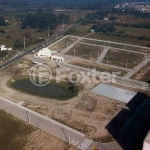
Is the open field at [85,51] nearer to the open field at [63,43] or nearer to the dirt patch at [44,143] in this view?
the open field at [63,43]

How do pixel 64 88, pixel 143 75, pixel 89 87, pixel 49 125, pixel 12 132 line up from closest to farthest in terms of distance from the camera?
pixel 12 132 → pixel 49 125 → pixel 89 87 → pixel 64 88 → pixel 143 75

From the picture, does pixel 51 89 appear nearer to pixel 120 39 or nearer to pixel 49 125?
pixel 49 125

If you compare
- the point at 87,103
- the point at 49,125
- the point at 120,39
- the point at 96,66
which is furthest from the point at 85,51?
the point at 49,125

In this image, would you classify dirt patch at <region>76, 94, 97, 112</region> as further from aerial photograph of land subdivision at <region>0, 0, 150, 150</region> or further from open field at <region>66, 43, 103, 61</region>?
open field at <region>66, 43, 103, 61</region>

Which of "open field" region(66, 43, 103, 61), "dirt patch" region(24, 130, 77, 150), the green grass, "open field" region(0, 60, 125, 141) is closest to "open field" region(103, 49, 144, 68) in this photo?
"open field" region(66, 43, 103, 61)

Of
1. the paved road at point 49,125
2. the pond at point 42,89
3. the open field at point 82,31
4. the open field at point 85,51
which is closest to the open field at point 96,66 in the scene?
the open field at point 85,51

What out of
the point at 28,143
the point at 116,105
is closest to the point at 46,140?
the point at 28,143

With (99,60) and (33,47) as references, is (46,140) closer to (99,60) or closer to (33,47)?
(99,60)
